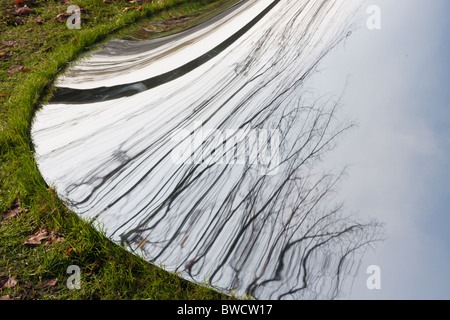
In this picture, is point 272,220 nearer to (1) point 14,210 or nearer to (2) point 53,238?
(2) point 53,238

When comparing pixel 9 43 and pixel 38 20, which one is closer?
pixel 9 43

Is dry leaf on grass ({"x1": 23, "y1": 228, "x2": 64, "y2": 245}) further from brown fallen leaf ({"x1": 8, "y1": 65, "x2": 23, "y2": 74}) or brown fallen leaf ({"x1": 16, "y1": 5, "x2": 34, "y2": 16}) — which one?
brown fallen leaf ({"x1": 16, "y1": 5, "x2": 34, "y2": 16})

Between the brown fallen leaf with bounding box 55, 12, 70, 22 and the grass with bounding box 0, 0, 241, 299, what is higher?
the brown fallen leaf with bounding box 55, 12, 70, 22

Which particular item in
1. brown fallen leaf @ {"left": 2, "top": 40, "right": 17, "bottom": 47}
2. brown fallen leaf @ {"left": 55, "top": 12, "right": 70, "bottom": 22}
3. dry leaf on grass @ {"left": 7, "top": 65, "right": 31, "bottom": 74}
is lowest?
dry leaf on grass @ {"left": 7, "top": 65, "right": 31, "bottom": 74}

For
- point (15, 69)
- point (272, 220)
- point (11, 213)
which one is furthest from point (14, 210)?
point (15, 69)

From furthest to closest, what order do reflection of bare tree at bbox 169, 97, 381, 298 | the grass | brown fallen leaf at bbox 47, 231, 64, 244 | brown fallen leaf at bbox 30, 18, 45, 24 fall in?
brown fallen leaf at bbox 30, 18, 45, 24, brown fallen leaf at bbox 47, 231, 64, 244, the grass, reflection of bare tree at bbox 169, 97, 381, 298


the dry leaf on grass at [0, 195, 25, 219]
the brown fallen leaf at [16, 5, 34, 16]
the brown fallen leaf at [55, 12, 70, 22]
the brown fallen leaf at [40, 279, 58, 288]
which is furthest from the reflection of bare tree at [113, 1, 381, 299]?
the brown fallen leaf at [16, 5, 34, 16]

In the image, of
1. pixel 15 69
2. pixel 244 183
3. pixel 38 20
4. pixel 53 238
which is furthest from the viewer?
pixel 38 20

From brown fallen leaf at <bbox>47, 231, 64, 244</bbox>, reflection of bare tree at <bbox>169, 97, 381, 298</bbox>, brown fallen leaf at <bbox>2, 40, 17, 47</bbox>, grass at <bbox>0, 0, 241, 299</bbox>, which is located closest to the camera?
reflection of bare tree at <bbox>169, 97, 381, 298</bbox>

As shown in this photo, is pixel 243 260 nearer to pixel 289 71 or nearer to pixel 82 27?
pixel 289 71
